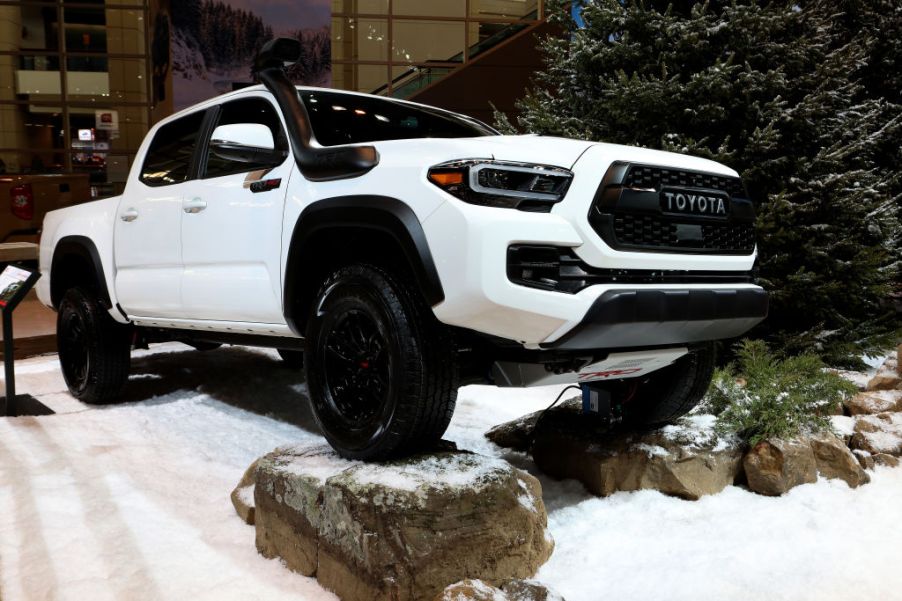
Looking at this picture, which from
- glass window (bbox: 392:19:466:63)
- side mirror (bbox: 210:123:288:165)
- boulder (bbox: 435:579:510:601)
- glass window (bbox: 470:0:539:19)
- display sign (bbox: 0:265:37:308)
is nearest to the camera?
boulder (bbox: 435:579:510:601)

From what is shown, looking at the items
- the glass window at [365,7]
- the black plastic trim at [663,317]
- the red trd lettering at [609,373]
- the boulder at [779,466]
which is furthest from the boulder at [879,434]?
the glass window at [365,7]

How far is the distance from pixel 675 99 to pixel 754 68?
2.85 ft

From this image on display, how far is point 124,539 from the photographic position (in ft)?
10.5

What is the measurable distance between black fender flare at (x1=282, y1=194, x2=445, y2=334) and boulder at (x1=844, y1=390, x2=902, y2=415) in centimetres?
369

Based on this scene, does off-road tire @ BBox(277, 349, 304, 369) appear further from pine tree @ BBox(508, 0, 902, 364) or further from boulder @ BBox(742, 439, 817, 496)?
boulder @ BBox(742, 439, 817, 496)

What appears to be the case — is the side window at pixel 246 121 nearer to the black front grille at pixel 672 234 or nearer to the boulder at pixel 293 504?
the boulder at pixel 293 504

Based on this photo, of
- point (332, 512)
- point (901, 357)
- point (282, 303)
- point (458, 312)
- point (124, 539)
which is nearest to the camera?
point (458, 312)

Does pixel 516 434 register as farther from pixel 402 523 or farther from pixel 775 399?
pixel 402 523

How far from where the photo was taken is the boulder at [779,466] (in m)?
3.91

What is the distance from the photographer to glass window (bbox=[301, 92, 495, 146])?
377cm

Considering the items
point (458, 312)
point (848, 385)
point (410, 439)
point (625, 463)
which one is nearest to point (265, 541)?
point (410, 439)

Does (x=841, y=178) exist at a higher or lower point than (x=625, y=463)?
higher

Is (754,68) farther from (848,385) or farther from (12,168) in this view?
(12,168)

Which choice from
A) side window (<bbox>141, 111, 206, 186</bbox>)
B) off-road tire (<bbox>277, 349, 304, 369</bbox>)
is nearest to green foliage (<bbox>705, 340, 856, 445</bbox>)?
side window (<bbox>141, 111, 206, 186</bbox>)
